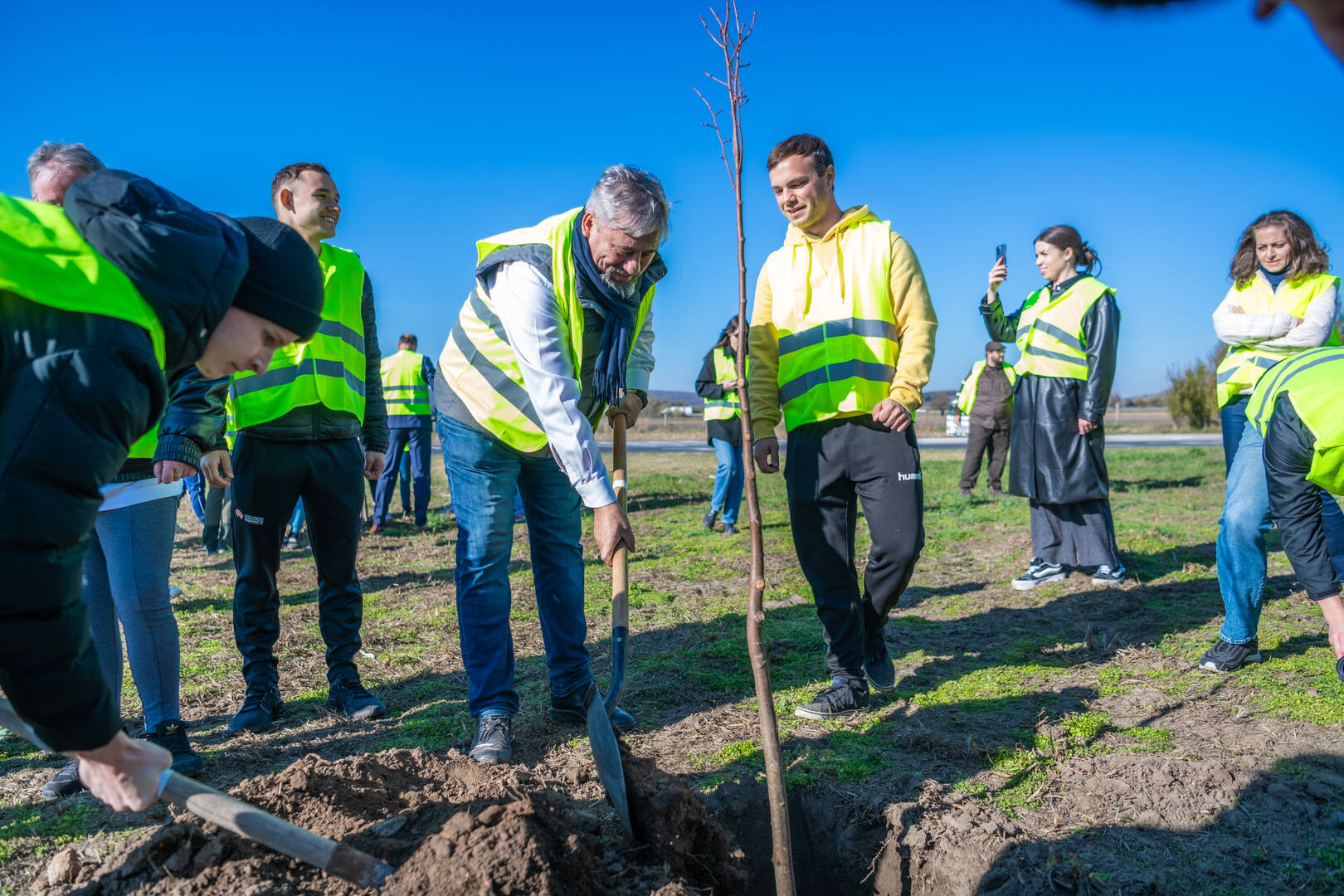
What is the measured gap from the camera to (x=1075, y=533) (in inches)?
226

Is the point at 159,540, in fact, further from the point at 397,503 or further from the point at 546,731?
the point at 397,503

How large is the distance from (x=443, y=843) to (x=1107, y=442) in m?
24.5

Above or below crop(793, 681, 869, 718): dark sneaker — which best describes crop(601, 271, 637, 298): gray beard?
above

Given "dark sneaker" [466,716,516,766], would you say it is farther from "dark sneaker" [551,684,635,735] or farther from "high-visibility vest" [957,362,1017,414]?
"high-visibility vest" [957,362,1017,414]

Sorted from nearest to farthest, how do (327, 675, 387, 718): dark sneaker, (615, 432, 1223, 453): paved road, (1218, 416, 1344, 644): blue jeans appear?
1. (327, 675, 387, 718): dark sneaker
2. (1218, 416, 1344, 644): blue jeans
3. (615, 432, 1223, 453): paved road

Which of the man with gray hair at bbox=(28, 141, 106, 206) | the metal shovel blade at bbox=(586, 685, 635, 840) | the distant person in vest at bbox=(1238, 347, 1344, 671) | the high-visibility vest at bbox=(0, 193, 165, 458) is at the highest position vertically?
the man with gray hair at bbox=(28, 141, 106, 206)

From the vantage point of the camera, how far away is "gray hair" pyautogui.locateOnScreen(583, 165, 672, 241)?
8.90 ft

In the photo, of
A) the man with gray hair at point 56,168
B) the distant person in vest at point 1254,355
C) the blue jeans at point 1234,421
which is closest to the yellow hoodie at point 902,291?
the distant person in vest at point 1254,355

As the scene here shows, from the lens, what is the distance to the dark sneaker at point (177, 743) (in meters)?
2.94

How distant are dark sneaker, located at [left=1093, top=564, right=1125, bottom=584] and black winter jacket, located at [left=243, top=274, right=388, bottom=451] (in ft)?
14.9

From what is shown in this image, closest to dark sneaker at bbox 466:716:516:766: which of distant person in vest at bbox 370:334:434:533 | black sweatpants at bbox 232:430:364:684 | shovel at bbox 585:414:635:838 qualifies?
shovel at bbox 585:414:635:838

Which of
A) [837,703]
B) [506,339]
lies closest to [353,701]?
[506,339]

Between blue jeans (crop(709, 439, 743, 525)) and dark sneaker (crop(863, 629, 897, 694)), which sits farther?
blue jeans (crop(709, 439, 743, 525))

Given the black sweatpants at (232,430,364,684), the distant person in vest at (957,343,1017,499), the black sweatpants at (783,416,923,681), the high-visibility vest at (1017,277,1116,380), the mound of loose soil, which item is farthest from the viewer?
the distant person in vest at (957,343,1017,499)
